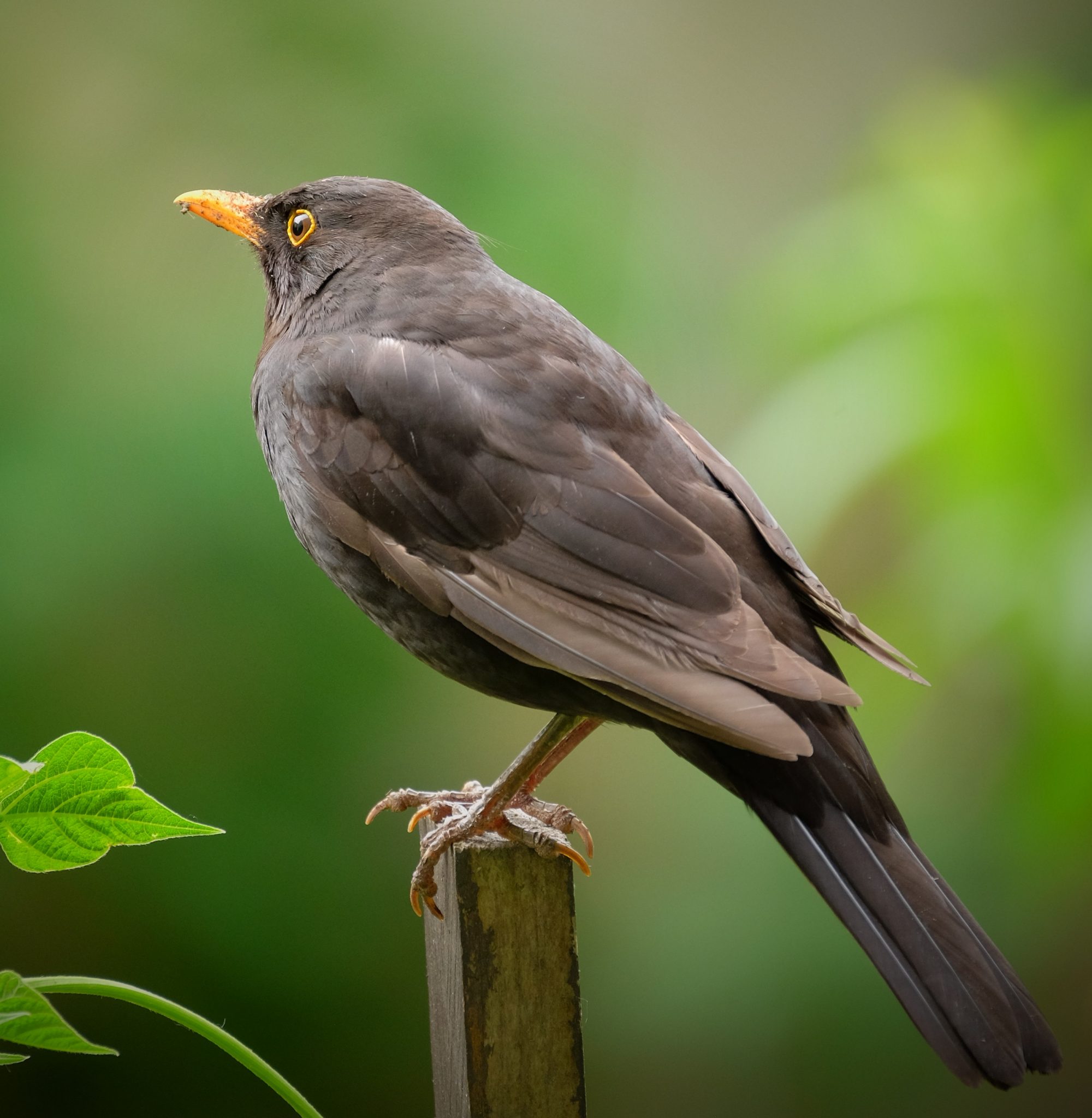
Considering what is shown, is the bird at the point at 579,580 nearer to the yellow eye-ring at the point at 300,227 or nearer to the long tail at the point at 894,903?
the long tail at the point at 894,903

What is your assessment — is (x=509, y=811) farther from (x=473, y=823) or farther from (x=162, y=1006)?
(x=162, y=1006)

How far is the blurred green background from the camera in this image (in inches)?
112

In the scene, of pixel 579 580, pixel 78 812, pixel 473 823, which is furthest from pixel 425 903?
pixel 78 812

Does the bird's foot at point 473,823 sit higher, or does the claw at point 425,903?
the bird's foot at point 473,823

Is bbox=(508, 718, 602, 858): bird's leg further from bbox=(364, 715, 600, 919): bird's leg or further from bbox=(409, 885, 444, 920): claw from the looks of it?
bbox=(409, 885, 444, 920): claw

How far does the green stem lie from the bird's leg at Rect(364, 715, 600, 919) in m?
0.41

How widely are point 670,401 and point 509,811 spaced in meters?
1.67

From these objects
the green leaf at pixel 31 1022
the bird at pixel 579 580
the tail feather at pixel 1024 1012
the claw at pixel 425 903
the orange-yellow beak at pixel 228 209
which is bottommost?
the claw at pixel 425 903

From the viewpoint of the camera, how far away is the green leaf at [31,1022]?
3.80ft

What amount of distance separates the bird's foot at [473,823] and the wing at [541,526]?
302 mm

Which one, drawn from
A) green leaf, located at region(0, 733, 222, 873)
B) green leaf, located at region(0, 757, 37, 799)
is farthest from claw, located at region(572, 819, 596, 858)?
green leaf, located at region(0, 757, 37, 799)

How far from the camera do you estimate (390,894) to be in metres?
2.92

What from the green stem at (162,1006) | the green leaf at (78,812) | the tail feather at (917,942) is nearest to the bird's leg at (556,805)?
the tail feather at (917,942)

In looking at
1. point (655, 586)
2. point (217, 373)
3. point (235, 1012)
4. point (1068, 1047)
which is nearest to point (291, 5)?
point (217, 373)
